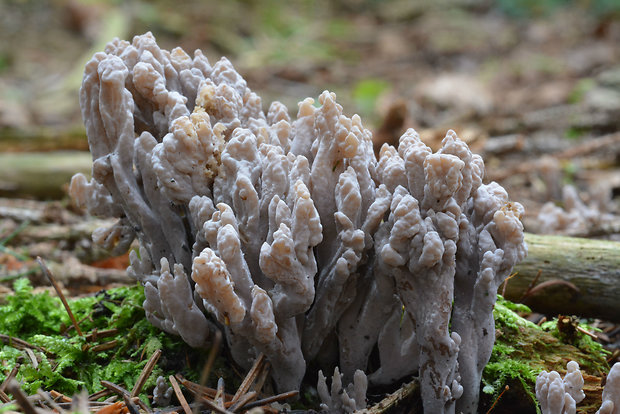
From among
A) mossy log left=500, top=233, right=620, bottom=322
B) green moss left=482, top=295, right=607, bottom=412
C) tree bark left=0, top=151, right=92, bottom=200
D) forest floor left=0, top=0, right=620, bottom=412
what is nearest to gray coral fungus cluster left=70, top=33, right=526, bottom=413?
green moss left=482, top=295, right=607, bottom=412

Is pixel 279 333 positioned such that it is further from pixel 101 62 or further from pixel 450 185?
pixel 101 62

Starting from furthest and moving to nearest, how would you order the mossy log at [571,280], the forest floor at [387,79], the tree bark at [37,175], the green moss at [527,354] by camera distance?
the tree bark at [37,175] < the forest floor at [387,79] < the mossy log at [571,280] < the green moss at [527,354]

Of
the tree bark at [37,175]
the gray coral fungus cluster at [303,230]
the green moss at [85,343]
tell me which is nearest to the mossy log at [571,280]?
the gray coral fungus cluster at [303,230]

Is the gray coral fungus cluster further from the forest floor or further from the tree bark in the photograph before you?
the tree bark

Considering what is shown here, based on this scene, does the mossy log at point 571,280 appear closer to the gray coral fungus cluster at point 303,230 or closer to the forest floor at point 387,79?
the forest floor at point 387,79

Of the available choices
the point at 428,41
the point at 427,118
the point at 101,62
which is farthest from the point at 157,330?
the point at 428,41

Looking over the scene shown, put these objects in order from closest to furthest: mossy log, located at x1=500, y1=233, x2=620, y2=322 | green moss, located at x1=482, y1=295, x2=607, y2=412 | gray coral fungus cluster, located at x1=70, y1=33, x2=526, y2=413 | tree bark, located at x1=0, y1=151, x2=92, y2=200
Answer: gray coral fungus cluster, located at x1=70, y1=33, x2=526, y2=413 → green moss, located at x1=482, y1=295, x2=607, y2=412 → mossy log, located at x1=500, y1=233, x2=620, y2=322 → tree bark, located at x1=0, y1=151, x2=92, y2=200
